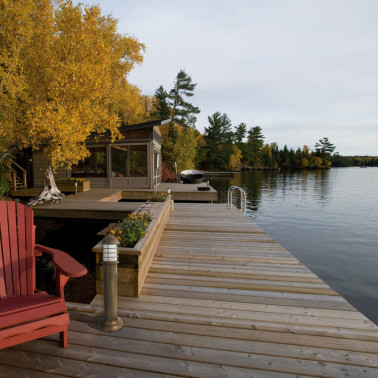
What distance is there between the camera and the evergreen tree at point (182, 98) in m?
39.1

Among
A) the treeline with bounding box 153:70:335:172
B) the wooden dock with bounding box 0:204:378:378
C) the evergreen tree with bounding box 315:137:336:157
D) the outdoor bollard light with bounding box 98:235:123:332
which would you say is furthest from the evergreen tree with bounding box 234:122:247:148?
the outdoor bollard light with bounding box 98:235:123:332

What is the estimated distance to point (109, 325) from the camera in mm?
2305

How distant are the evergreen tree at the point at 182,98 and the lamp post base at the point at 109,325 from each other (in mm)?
38451

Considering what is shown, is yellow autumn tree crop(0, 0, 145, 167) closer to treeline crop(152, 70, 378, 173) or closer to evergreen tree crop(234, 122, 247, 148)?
treeline crop(152, 70, 378, 173)

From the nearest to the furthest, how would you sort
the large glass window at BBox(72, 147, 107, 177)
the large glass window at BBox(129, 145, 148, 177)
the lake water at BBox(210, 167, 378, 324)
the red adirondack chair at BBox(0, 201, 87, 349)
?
the red adirondack chair at BBox(0, 201, 87, 349) < the lake water at BBox(210, 167, 378, 324) < the large glass window at BBox(72, 147, 107, 177) < the large glass window at BBox(129, 145, 148, 177)

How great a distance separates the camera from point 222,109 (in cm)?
5881

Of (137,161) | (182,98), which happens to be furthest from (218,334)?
(182,98)

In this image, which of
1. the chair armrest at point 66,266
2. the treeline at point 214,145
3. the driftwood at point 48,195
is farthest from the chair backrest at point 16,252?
the treeline at point 214,145

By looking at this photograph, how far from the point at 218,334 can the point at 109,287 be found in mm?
1122

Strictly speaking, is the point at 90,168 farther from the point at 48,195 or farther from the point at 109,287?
the point at 109,287

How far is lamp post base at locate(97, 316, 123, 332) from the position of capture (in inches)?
90.4

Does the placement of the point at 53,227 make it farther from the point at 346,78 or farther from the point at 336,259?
the point at 346,78

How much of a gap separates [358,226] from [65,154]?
511 inches

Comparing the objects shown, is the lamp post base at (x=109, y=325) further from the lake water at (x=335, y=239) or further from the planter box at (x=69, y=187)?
the planter box at (x=69, y=187)
